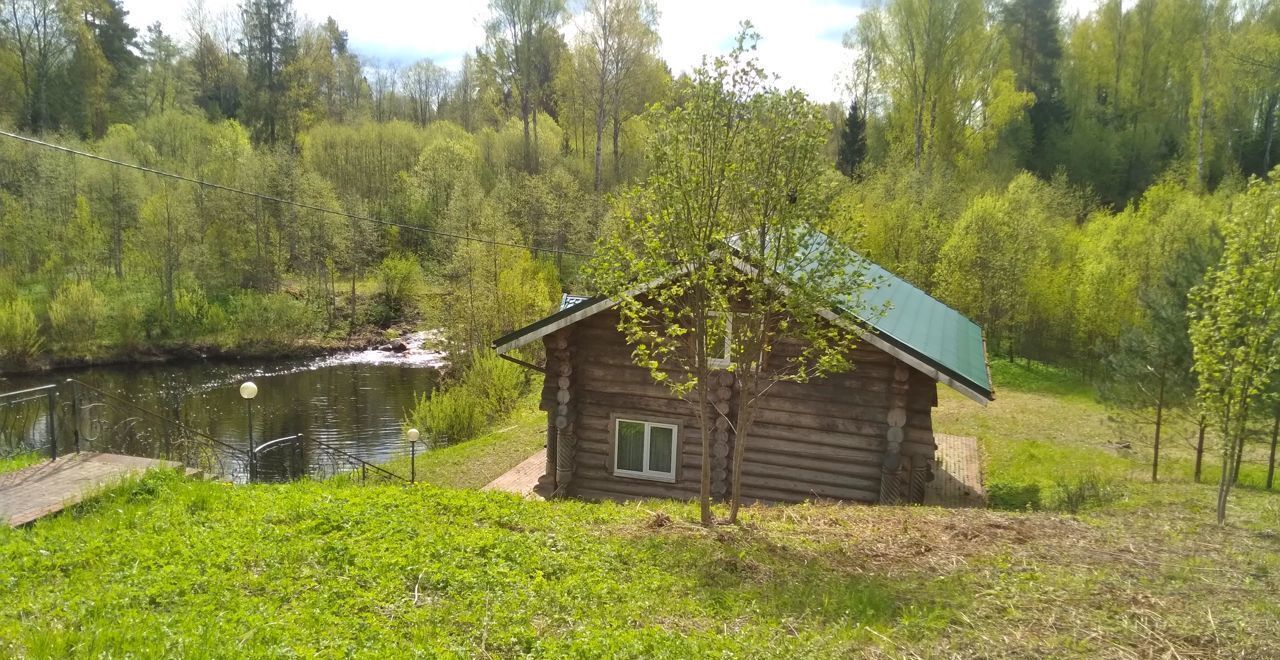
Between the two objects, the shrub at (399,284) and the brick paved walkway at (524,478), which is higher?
the shrub at (399,284)

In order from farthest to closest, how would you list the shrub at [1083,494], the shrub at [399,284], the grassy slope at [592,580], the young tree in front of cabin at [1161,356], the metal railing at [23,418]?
the shrub at [399,284] → the young tree in front of cabin at [1161,356] → the shrub at [1083,494] → the metal railing at [23,418] → the grassy slope at [592,580]

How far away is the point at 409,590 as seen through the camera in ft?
20.6

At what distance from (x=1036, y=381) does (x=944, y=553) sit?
2586 cm

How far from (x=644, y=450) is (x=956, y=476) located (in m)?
7.51

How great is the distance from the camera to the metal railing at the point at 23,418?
9703mm

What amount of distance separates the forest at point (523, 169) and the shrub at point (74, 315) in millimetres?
104

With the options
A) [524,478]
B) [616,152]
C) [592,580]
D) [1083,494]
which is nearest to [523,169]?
[616,152]

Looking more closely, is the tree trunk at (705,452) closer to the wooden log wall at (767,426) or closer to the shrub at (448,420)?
the wooden log wall at (767,426)

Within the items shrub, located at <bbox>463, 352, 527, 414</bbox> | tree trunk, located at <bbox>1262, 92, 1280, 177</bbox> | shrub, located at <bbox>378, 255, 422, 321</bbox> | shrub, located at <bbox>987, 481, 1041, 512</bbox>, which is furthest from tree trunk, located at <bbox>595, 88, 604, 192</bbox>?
tree trunk, located at <bbox>1262, 92, 1280, 177</bbox>

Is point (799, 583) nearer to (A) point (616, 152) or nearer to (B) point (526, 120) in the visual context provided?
(A) point (616, 152)

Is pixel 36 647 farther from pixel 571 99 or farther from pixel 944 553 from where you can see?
pixel 571 99

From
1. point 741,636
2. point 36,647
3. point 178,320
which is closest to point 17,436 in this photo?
point 36,647

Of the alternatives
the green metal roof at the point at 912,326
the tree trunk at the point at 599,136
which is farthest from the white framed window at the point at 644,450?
the tree trunk at the point at 599,136

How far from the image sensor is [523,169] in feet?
165
